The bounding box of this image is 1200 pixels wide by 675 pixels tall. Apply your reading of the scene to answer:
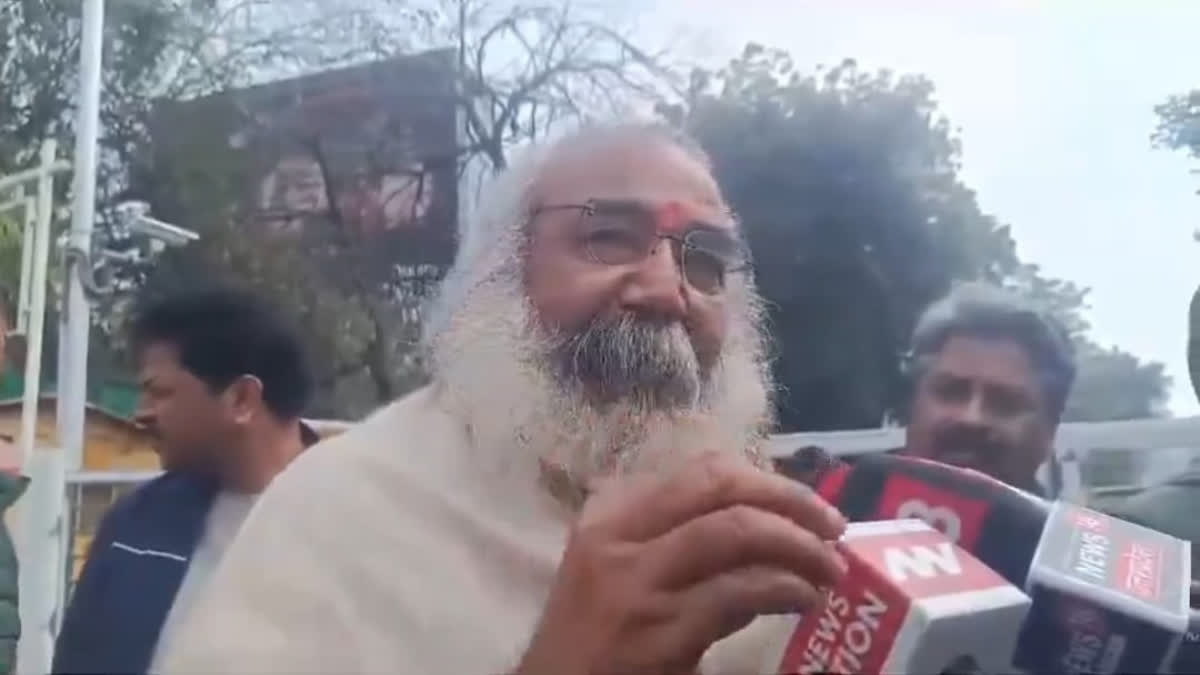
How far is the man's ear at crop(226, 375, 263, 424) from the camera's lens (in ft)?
2.74

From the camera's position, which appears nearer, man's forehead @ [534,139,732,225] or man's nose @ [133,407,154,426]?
man's forehead @ [534,139,732,225]

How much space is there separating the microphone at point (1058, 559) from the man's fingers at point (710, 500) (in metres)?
0.09

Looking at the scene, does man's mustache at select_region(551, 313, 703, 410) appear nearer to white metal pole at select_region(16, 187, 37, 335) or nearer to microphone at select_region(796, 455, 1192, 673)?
microphone at select_region(796, 455, 1192, 673)

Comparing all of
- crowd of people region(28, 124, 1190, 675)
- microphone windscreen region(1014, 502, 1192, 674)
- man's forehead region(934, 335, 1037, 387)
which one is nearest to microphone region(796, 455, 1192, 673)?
microphone windscreen region(1014, 502, 1192, 674)

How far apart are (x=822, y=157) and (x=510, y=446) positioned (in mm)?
299

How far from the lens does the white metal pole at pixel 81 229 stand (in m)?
0.87

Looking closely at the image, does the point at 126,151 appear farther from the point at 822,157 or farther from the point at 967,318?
the point at 967,318

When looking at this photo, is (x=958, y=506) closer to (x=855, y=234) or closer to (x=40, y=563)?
(x=855, y=234)

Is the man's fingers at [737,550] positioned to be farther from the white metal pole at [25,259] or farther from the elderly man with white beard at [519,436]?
the white metal pole at [25,259]

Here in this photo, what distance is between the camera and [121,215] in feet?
2.92

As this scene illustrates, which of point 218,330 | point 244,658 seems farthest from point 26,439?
point 244,658

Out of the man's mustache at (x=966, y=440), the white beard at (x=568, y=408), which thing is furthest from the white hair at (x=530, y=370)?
the man's mustache at (x=966, y=440)

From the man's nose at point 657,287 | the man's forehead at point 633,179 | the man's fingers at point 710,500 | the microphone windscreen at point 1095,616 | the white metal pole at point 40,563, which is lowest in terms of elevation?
the white metal pole at point 40,563

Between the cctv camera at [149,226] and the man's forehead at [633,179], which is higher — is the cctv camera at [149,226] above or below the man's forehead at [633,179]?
below
